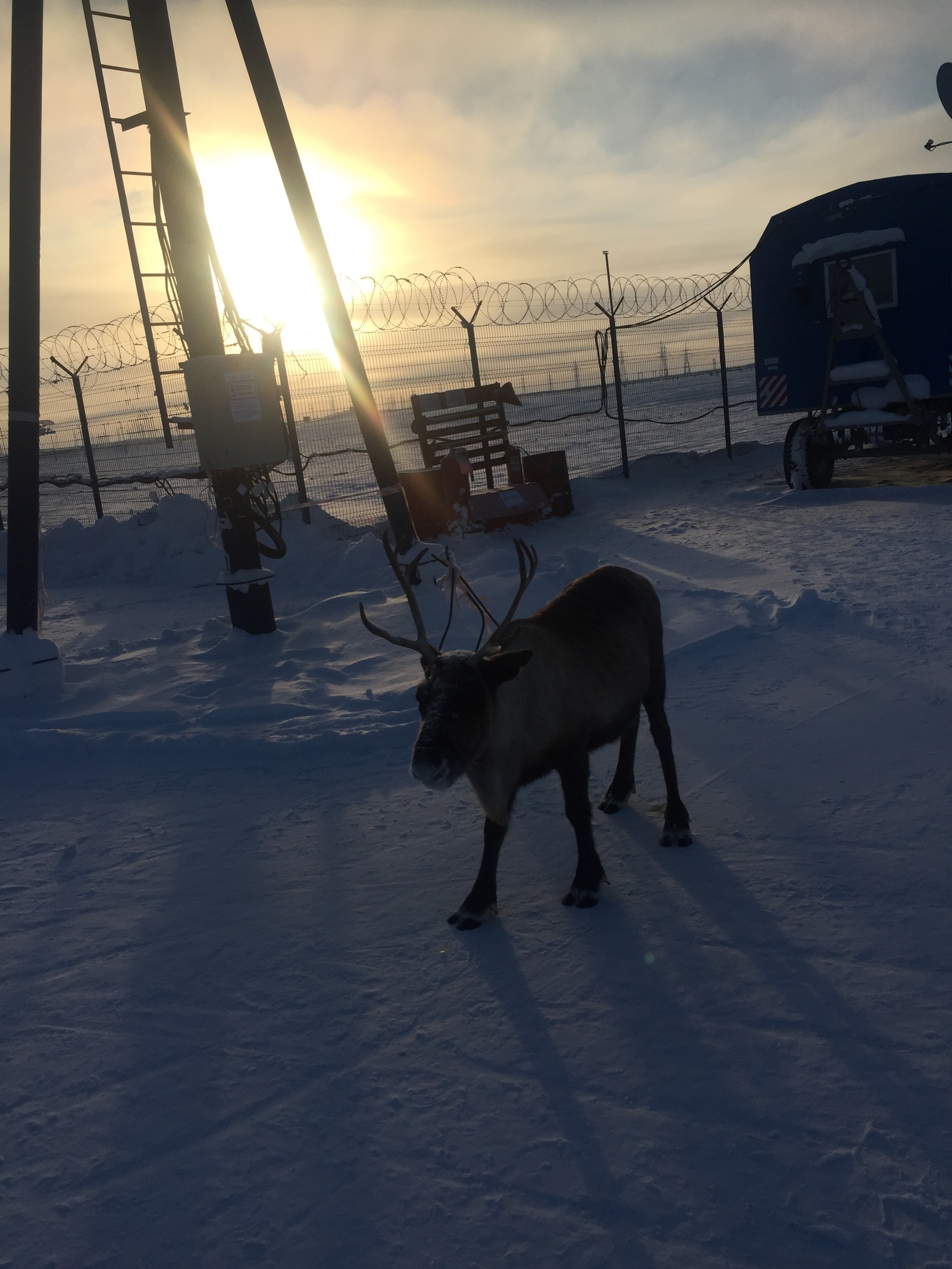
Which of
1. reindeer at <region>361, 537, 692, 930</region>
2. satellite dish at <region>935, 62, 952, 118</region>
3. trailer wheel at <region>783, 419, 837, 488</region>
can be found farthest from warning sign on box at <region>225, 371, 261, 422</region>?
satellite dish at <region>935, 62, 952, 118</region>

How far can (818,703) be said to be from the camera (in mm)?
5039

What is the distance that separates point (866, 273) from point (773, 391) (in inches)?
74.5

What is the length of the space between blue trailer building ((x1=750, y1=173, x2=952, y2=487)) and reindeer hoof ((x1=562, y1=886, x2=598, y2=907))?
32.0 feet

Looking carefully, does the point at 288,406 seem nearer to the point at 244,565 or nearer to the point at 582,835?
the point at 244,565

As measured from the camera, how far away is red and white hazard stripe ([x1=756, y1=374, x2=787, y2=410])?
12.7 metres

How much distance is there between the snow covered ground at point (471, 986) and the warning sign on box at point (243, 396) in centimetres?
203

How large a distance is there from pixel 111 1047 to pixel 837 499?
34.6 ft

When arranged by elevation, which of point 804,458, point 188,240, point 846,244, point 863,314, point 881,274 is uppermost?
point 846,244

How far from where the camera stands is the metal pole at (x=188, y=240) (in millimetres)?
6641

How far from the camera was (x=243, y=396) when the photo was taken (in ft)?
22.0

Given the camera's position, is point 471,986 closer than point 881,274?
Yes

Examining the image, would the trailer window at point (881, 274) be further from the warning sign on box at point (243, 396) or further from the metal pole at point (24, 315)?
the metal pole at point (24, 315)

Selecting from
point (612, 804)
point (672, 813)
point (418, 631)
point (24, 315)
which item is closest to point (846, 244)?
point (24, 315)

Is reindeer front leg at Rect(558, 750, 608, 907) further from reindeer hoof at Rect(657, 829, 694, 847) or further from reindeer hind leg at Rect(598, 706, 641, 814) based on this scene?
reindeer hind leg at Rect(598, 706, 641, 814)
